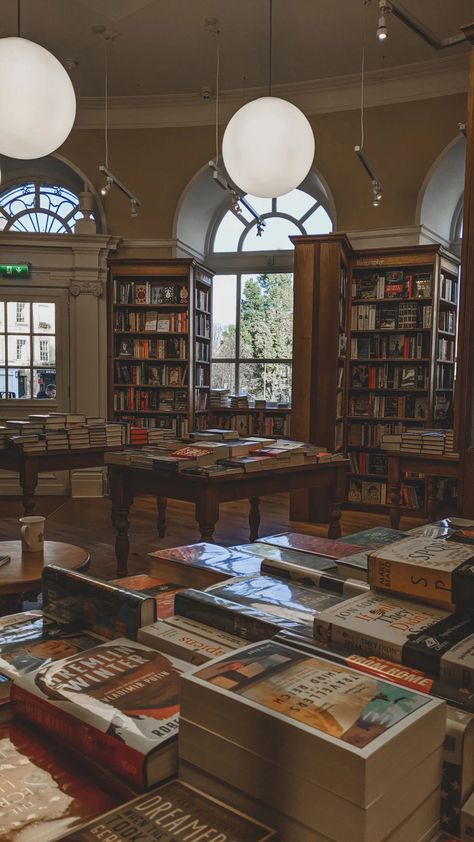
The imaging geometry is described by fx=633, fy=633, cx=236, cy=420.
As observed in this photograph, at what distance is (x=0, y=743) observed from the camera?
3.04ft

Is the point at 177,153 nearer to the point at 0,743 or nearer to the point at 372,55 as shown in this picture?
the point at 372,55

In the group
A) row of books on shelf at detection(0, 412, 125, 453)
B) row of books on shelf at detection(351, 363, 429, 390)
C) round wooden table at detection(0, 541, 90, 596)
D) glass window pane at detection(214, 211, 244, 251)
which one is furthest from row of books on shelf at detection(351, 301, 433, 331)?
round wooden table at detection(0, 541, 90, 596)

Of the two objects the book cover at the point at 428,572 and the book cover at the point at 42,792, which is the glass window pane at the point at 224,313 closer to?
the book cover at the point at 428,572

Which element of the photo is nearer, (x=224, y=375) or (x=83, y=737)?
(x=83, y=737)

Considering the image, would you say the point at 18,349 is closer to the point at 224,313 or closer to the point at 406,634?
the point at 224,313

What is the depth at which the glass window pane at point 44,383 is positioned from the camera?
23.3 ft

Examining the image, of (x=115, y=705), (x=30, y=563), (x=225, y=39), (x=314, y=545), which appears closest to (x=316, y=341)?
(x=225, y=39)

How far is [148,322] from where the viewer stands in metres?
7.17

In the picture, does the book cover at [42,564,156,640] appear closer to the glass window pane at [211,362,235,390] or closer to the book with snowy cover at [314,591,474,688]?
the book with snowy cover at [314,591,474,688]

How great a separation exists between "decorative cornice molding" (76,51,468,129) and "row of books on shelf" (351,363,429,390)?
268cm

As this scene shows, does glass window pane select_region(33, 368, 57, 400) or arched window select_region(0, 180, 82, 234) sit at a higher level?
arched window select_region(0, 180, 82, 234)

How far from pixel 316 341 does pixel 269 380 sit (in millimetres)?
2303

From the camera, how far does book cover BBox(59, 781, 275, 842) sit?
0.70m

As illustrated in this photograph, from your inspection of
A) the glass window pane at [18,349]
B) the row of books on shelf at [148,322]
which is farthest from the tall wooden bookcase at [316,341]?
the glass window pane at [18,349]
